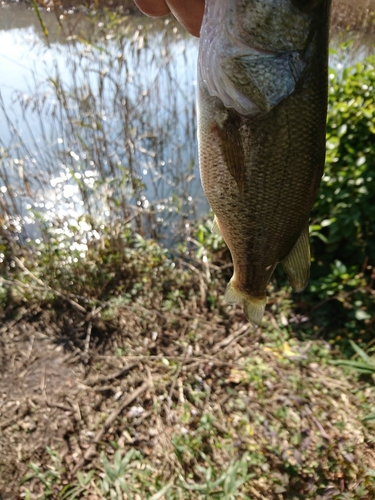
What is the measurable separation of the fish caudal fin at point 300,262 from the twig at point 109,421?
177cm

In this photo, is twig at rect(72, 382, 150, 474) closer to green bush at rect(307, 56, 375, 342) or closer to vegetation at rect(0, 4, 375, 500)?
vegetation at rect(0, 4, 375, 500)

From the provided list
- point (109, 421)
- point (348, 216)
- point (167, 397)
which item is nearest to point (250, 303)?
point (167, 397)

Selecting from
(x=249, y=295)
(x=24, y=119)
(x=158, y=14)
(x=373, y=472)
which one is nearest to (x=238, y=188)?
(x=249, y=295)

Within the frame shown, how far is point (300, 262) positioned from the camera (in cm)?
144

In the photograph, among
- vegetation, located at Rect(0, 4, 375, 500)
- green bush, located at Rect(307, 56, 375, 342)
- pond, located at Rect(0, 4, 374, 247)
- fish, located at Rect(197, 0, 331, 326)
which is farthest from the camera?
pond, located at Rect(0, 4, 374, 247)

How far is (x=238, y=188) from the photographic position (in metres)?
1.30

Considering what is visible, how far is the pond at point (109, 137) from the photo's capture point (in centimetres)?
444

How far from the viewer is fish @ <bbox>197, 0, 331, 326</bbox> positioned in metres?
1.13

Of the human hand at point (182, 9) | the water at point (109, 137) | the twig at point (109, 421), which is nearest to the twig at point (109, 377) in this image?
the twig at point (109, 421)

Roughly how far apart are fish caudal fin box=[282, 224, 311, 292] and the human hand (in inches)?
34.3

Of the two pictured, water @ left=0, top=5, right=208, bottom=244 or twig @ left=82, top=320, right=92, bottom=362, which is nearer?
twig @ left=82, top=320, right=92, bottom=362

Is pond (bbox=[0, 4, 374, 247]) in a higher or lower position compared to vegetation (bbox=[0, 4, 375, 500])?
higher

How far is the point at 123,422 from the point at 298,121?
7.34 feet

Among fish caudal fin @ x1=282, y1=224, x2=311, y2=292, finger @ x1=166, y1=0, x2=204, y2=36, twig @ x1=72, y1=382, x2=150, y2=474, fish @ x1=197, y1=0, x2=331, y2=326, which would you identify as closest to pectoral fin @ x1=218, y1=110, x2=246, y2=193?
fish @ x1=197, y1=0, x2=331, y2=326
